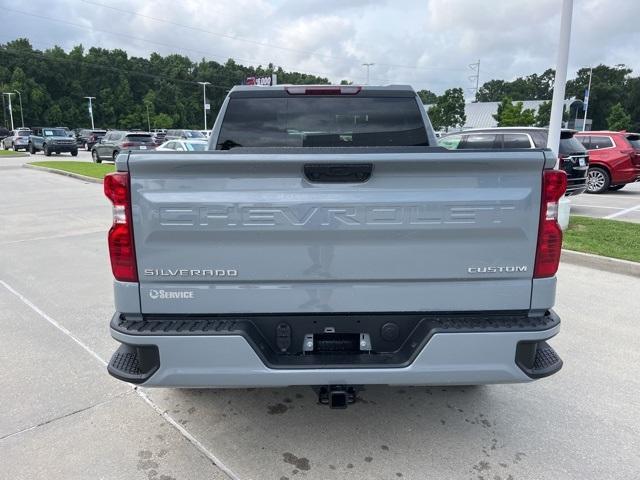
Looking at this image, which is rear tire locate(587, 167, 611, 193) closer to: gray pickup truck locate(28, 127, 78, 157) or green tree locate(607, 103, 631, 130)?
gray pickup truck locate(28, 127, 78, 157)

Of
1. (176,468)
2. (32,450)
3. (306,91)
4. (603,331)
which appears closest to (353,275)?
(176,468)

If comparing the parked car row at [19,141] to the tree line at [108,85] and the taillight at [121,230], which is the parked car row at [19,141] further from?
the tree line at [108,85]

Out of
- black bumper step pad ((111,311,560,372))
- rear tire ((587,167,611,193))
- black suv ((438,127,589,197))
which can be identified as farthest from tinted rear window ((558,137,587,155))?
black bumper step pad ((111,311,560,372))

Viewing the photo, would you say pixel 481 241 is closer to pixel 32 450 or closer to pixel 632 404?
pixel 632 404

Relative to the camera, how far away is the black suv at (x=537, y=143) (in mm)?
10570

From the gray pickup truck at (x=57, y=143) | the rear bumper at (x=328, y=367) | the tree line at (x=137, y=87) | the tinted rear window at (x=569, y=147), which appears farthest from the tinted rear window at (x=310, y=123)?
the tree line at (x=137, y=87)

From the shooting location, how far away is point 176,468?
2615mm

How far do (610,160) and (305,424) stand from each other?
15116 mm

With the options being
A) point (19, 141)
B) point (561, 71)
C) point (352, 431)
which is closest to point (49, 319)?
point (352, 431)

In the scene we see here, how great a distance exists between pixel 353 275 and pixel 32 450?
2.18m

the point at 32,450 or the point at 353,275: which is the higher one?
the point at 353,275

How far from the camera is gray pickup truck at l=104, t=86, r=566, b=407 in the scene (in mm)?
2240

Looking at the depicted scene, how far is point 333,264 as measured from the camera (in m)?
2.32

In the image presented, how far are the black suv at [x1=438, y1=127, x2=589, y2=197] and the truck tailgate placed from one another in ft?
27.9
